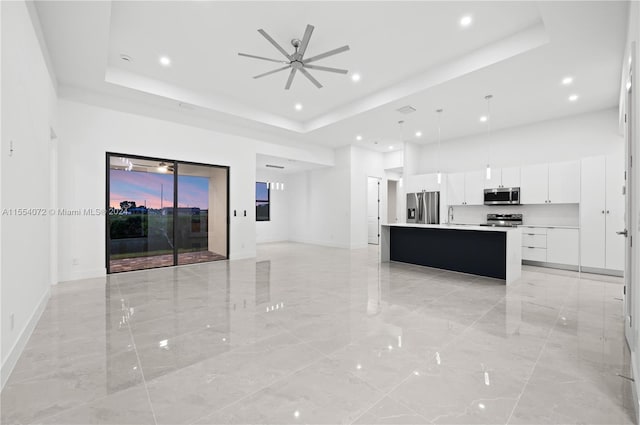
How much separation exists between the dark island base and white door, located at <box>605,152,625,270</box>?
233 cm

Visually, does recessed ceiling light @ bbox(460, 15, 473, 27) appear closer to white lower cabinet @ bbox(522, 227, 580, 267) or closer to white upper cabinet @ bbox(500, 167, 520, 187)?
white upper cabinet @ bbox(500, 167, 520, 187)

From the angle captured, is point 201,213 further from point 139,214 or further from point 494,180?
point 494,180

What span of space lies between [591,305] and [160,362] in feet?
16.0

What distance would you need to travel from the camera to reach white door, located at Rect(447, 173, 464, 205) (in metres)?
7.53

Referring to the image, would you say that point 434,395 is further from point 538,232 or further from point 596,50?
point 538,232

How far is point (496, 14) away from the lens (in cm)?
345

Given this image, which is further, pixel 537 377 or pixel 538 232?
pixel 538 232

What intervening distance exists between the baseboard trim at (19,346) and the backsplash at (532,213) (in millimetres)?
8462

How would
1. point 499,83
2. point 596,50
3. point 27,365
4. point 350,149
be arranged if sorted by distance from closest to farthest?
point 27,365 < point 596,50 < point 499,83 < point 350,149

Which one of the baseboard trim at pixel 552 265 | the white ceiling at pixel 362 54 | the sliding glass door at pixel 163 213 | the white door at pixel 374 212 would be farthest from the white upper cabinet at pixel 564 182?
the sliding glass door at pixel 163 213

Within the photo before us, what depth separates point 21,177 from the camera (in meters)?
2.52

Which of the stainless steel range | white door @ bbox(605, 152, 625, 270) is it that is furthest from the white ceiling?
the stainless steel range

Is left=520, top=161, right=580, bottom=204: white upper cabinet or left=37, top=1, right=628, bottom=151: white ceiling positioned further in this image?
left=520, top=161, right=580, bottom=204: white upper cabinet

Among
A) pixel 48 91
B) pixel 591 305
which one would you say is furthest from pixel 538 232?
pixel 48 91
